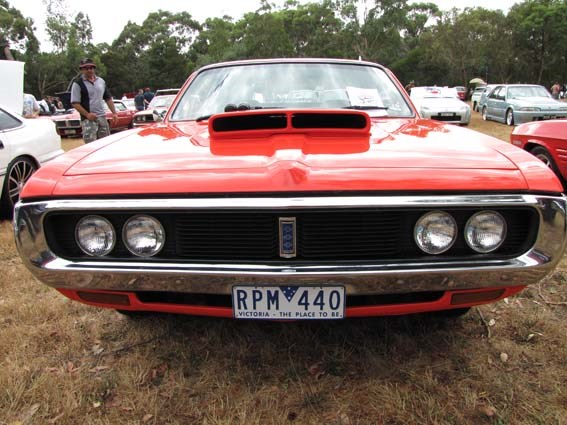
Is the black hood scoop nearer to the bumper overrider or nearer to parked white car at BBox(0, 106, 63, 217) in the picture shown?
the bumper overrider

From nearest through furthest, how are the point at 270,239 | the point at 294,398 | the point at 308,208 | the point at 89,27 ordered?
the point at 308,208, the point at 270,239, the point at 294,398, the point at 89,27

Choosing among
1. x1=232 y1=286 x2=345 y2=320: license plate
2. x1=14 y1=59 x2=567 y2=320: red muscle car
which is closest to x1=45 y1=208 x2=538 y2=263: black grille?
x1=14 y1=59 x2=567 y2=320: red muscle car

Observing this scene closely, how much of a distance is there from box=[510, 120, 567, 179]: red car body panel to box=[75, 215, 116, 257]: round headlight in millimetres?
4559

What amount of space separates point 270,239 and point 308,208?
208mm

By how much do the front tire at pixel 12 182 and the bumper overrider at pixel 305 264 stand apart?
3551 mm

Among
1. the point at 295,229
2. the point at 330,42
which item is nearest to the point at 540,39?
the point at 330,42

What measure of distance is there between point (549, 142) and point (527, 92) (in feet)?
36.4

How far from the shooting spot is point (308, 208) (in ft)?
5.05

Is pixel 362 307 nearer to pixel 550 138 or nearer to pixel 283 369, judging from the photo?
pixel 283 369

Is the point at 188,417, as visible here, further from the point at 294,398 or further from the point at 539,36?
the point at 539,36

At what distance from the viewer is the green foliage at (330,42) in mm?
34438

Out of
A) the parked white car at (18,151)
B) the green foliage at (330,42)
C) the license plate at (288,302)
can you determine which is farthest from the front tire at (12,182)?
the green foliage at (330,42)

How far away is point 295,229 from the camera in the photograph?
1610mm

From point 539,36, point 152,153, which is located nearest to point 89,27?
point 539,36
